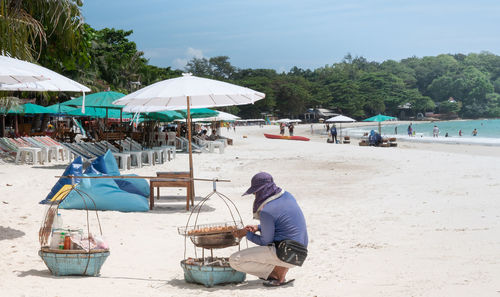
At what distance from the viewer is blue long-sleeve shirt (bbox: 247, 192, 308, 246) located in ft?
14.9

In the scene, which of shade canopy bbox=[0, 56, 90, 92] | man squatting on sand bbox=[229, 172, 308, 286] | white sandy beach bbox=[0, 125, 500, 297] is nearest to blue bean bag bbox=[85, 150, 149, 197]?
white sandy beach bbox=[0, 125, 500, 297]

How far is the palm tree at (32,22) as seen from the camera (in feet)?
27.1

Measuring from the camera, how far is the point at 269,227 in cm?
455

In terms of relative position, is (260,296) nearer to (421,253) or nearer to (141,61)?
(421,253)

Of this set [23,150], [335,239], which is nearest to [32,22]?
[335,239]

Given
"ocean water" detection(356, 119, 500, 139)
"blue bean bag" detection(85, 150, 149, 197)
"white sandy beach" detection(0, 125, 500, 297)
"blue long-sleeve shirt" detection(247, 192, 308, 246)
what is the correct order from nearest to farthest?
"blue long-sleeve shirt" detection(247, 192, 308, 246), "white sandy beach" detection(0, 125, 500, 297), "blue bean bag" detection(85, 150, 149, 197), "ocean water" detection(356, 119, 500, 139)

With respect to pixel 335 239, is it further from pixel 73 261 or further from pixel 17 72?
pixel 17 72

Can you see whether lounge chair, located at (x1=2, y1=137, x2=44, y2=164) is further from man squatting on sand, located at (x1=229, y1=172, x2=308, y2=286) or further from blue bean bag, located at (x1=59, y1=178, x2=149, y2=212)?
man squatting on sand, located at (x1=229, y1=172, x2=308, y2=286)

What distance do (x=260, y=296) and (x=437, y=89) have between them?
520 ft

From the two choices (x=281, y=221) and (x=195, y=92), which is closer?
(x=281, y=221)

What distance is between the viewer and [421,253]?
5750 millimetres

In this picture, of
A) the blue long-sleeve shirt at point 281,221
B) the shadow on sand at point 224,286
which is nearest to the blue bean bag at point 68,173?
the shadow on sand at point 224,286

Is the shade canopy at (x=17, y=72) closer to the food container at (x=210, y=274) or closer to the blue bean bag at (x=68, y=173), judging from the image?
the food container at (x=210, y=274)

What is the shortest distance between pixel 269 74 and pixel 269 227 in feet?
382
